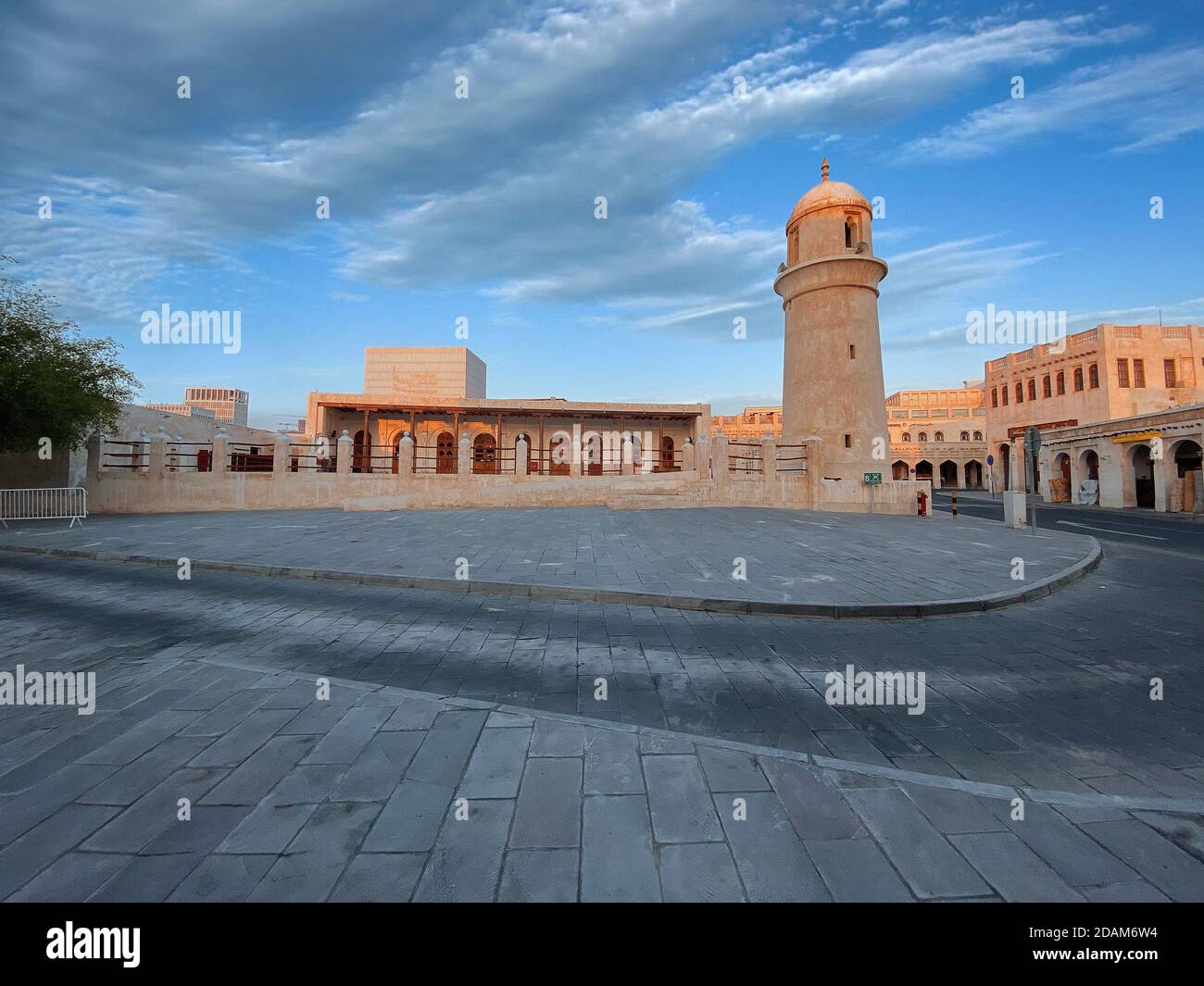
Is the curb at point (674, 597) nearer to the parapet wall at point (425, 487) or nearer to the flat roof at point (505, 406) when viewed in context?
the parapet wall at point (425, 487)

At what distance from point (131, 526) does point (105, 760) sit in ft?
51.8

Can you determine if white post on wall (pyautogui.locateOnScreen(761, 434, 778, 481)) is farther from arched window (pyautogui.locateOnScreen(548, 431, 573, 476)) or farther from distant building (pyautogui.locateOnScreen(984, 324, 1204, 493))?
distant building (pyautogui.locateOnScreen(984, 324, 1204, 493))

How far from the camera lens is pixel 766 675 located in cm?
454

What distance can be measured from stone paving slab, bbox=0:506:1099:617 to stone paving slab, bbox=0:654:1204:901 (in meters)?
3.94

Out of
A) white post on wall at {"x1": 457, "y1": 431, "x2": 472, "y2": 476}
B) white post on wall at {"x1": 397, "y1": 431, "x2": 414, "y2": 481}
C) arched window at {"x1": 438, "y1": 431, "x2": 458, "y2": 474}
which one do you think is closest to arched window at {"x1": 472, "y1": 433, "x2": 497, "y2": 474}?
arched window at {"x1": 438, "y1": 431, "x2": 458, "y2": 474}

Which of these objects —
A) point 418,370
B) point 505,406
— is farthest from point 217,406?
point 505,406

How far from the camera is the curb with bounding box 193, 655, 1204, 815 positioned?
8.75ft

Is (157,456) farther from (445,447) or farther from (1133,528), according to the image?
(1133,528)

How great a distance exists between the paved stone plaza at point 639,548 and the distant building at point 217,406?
18.6m

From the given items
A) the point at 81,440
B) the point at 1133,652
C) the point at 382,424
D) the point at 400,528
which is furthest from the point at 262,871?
the point at 382,424

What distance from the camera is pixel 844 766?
297 cm

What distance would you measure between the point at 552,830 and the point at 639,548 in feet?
28.3

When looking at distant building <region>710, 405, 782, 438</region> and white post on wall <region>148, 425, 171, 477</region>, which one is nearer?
white post on wall <region>148, 425, 171, 477</region>
